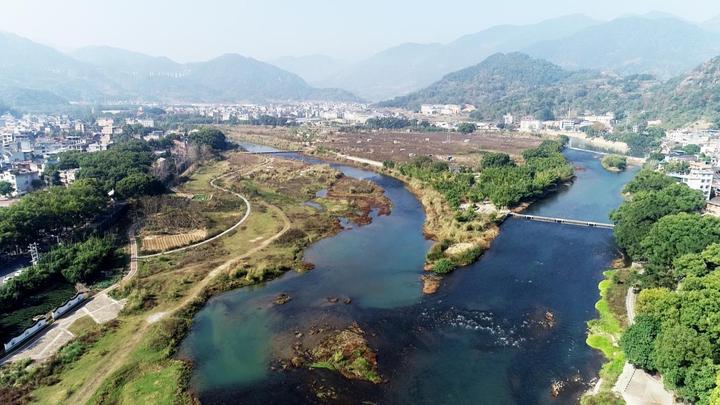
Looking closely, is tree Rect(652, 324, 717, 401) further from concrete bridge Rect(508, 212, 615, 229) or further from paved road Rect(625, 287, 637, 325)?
concrete bridge Rect(508, 212, 615, 229)

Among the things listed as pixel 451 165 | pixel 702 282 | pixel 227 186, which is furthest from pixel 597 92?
pixel 702 282

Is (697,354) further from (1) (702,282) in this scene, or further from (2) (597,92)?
(2) (597,92)

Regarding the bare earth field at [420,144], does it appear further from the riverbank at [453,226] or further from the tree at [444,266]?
the tree at [444,266]

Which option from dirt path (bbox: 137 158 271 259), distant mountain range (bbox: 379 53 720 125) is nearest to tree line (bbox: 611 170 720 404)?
dirt path (bbox: 137 158 271 259)

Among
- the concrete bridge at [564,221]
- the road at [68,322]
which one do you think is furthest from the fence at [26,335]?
the concrete bridge at [564,221]

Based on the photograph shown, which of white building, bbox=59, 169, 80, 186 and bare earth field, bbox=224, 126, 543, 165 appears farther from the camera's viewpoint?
bare earth field, bbox=224, 126, 543, 165

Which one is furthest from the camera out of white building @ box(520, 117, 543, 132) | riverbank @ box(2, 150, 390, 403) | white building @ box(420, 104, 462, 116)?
white building @ box(420, 104, 462, 116)
